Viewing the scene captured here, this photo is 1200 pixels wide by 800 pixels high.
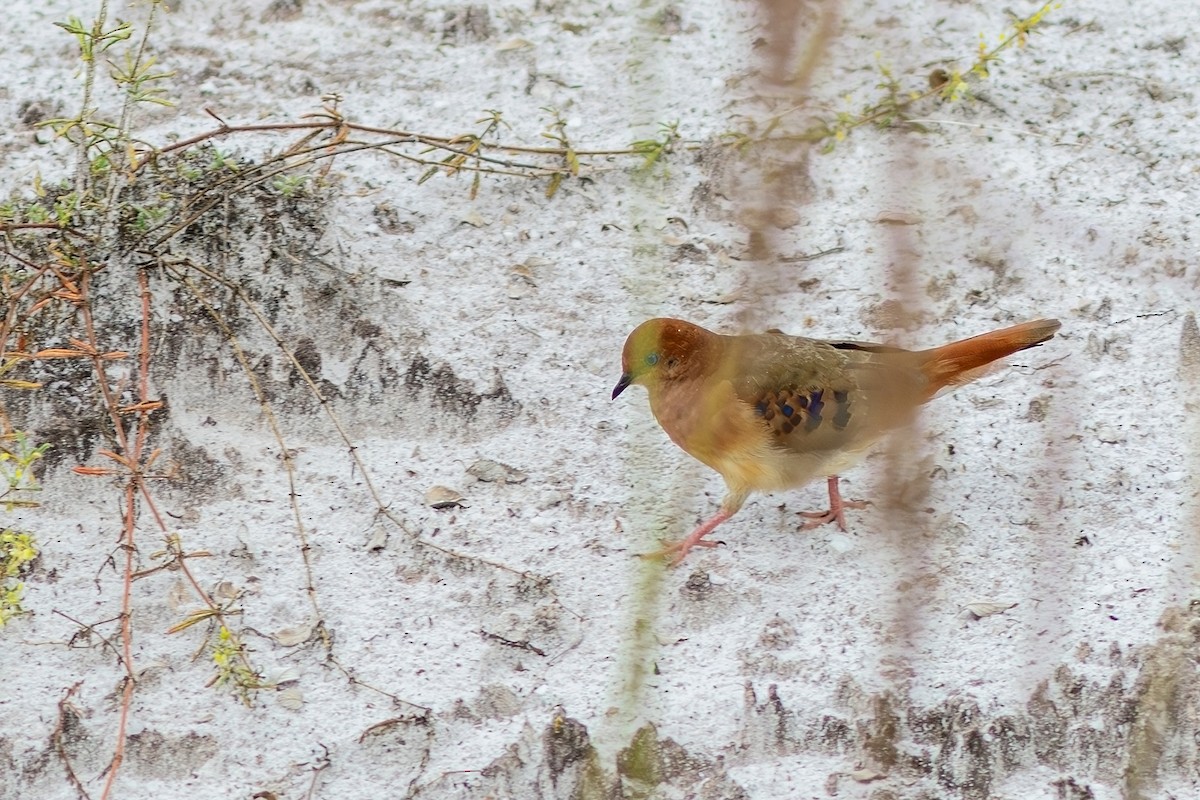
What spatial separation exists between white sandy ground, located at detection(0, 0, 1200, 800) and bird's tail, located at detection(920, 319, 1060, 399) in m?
0.35

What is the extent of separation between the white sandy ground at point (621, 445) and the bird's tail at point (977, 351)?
1.15 feet

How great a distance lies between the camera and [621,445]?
320 centimetres

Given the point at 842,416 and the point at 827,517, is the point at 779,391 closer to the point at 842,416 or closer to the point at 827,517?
the point at 842,416

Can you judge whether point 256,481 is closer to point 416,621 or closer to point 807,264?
point 416,621

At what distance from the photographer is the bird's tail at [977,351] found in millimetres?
2852

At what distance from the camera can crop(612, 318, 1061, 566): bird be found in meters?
2.83

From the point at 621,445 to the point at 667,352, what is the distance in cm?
36

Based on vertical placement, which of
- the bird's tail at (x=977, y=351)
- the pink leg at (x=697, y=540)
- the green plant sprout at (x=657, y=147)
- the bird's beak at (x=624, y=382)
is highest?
the green plant sprout at (x=657, y=147)

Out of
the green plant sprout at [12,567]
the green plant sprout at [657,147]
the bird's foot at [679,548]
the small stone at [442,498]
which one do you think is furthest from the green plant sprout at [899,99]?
the green plant sprout at [12,567]

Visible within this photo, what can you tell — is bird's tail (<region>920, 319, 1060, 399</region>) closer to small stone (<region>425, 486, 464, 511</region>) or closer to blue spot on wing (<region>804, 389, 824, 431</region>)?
blue spot on wing (<region>804, 389, 824, 431</region>)

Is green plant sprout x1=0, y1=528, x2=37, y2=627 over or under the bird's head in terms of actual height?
under

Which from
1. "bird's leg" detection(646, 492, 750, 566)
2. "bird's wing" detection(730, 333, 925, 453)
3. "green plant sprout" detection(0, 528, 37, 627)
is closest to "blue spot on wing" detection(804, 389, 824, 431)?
"bird's wing" detection(730, 333, 925, 453)

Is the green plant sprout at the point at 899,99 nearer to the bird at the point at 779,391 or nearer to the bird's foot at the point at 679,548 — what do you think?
the bird at the point at 779,391

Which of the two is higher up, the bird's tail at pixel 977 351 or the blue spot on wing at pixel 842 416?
the bird's tail at pixel 977 351
